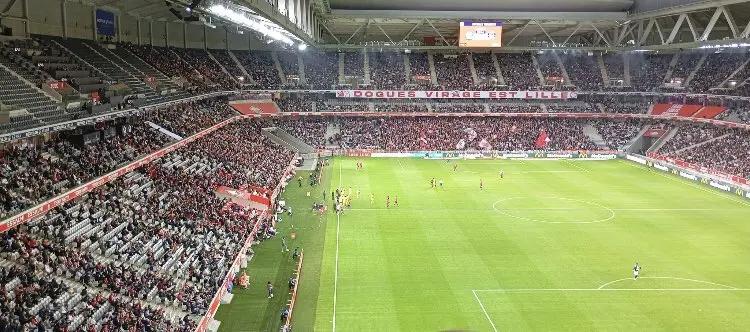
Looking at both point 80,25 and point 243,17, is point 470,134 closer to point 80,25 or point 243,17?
point 80,25

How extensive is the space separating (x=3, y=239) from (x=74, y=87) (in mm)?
12567

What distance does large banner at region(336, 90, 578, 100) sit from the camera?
7075 centimetres

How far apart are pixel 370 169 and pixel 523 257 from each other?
89.7 feet

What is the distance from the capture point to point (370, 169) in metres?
56.4

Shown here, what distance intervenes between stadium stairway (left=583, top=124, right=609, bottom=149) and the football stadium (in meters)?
0.43

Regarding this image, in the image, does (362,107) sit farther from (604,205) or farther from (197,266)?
(197,266)

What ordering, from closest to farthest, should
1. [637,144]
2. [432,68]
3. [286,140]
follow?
[286,140] < [637,144] < [432,68]

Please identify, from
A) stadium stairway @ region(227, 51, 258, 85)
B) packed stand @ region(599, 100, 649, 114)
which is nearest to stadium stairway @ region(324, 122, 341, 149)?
stadium stairway @ region(227, 51, 258, 85)

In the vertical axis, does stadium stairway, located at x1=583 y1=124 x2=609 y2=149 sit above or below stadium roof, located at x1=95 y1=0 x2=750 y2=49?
below

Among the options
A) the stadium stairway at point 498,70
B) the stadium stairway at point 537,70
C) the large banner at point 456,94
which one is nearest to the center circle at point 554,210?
the large banner at point 456,94

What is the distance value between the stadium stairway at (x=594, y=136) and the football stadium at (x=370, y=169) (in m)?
0.43

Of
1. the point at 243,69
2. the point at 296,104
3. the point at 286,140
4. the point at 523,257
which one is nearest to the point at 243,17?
the point at 523,257

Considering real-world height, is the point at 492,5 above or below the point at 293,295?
above

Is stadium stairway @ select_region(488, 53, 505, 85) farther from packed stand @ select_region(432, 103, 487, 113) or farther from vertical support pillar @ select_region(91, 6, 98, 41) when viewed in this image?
vertical support pillar @ select_region(91, 6, 98, 41)
